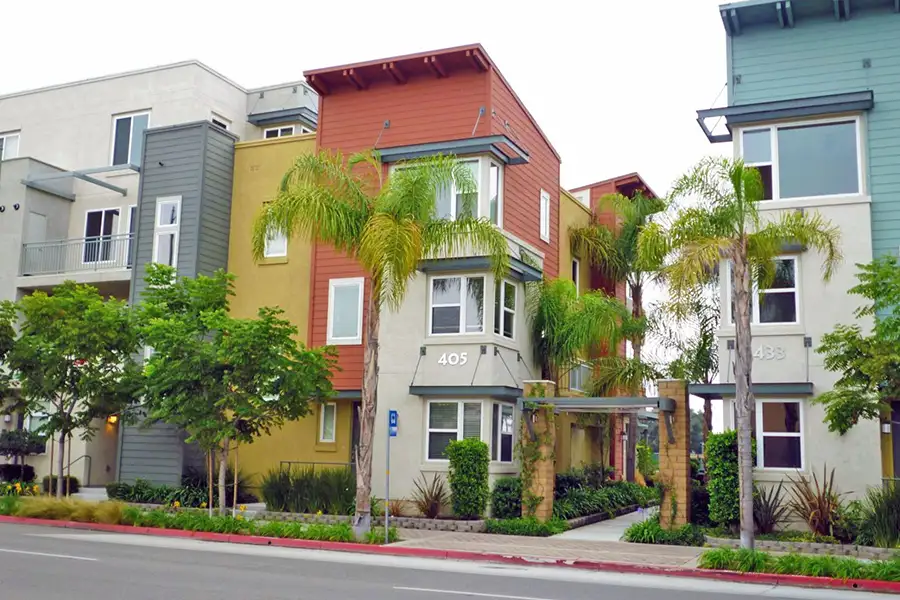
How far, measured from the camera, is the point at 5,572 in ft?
43.2

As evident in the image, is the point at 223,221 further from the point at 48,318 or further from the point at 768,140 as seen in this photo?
the point at 768,140

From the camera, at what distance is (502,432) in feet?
77.9

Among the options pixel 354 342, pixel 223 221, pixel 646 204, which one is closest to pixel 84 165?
pixel 223 221

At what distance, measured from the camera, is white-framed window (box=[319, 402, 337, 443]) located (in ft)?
83.7

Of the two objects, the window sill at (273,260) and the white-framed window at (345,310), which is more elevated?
the window sill at (273,260)

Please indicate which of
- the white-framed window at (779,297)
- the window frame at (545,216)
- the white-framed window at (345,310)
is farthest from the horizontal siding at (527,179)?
the white-framed window at (779,297)

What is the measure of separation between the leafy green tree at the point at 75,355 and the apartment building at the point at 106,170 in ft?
9.70

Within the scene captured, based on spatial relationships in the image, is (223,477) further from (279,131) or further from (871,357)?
(279,131)

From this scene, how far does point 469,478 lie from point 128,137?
1760cm

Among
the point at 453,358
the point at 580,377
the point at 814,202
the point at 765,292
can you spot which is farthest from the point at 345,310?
the point at 814,202

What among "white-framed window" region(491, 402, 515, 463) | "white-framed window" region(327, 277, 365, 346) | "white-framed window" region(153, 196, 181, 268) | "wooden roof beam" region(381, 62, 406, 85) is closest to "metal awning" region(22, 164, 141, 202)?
"white-framed window" region(153, 196, 181, 268)

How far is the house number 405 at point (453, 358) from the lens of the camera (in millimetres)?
23219

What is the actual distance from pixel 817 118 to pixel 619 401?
7.82 metres

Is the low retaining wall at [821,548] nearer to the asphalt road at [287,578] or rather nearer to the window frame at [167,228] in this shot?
the asphalt road at [287,578]
